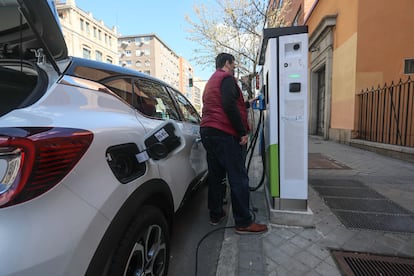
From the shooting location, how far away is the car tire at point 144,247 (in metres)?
1.25

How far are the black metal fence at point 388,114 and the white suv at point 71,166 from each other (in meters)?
6.45

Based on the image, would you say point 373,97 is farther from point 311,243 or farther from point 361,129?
point 311,243

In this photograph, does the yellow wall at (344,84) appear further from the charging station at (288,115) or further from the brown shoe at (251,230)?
the brown shoe at (251,230)

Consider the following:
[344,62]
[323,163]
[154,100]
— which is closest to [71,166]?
[154,100]

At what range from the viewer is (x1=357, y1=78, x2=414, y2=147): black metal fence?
6.14 m

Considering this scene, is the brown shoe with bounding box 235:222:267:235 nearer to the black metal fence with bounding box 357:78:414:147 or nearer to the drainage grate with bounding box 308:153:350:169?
the drainage grate with bounding box 308:153:350:169

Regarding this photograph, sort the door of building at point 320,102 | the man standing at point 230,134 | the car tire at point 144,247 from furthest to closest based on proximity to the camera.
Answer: the door of building at point 320,102, the man standing at point 230,134, the car tire at point 144,247

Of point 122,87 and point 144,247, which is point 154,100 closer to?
point 122,87

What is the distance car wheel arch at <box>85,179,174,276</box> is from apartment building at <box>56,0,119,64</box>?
38800 mm

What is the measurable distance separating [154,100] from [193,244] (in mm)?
1485

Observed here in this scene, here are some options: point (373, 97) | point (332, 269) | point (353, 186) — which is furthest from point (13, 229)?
point (373, 97)

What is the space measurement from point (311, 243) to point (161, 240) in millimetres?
1439

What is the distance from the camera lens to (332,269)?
1951mm

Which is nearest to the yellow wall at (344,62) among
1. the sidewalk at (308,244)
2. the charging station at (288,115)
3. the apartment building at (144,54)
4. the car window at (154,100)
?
the sidewalk at (308,244)
